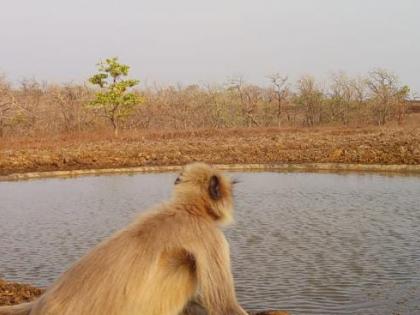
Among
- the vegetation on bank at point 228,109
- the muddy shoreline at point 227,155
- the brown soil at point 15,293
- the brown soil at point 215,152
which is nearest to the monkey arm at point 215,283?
the brown soil at point 15,293

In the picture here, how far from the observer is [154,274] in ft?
8.36

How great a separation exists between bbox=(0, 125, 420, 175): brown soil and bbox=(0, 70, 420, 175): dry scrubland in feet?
0.16

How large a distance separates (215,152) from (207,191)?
26946 millimetres

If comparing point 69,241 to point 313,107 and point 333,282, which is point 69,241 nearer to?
point 333,282

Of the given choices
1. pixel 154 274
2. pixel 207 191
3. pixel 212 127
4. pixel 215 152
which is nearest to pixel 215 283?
pixel 154 274

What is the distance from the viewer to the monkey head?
2.91 metres

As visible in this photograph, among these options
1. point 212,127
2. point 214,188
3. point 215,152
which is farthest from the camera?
point 212,127

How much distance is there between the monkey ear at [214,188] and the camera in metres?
2.94

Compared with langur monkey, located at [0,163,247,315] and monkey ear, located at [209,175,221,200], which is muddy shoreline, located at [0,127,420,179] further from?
langur monkey, located at [0,163,247,315]

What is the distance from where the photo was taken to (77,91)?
59781 millimetres

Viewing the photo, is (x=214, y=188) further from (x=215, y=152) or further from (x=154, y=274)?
(x=215, y=152)

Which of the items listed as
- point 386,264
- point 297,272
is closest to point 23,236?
point 297,272

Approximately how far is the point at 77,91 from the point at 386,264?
53737mm

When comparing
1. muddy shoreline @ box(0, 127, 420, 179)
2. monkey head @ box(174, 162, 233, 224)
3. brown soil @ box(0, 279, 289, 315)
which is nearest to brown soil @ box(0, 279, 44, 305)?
brown soil @ box(0, 279, 289, 315)
